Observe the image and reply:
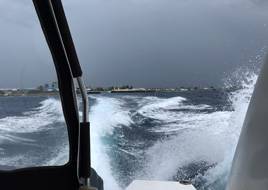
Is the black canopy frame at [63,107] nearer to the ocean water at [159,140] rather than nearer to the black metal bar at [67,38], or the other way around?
the black metal bar at [67,38]

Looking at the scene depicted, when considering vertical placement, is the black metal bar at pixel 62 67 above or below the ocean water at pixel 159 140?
above

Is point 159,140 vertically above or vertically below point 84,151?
below

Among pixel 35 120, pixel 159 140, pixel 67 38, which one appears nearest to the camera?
pixel 67 38

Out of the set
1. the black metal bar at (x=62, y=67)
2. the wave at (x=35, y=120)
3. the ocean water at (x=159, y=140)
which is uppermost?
the black metal bar at (x=62, y=67)

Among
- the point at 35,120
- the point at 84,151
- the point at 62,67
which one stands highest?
the point at 62,67

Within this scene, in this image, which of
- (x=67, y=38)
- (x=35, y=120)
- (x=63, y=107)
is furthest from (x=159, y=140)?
(x=67, y=38)

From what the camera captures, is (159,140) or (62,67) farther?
(159,140)

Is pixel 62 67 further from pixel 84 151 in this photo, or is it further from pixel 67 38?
pixel 84 151

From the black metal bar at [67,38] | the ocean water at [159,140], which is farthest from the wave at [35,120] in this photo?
the black metal bar at [67,38]

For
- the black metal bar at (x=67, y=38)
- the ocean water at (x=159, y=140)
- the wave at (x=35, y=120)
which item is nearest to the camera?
the black metal bar at (x=67, y=38)

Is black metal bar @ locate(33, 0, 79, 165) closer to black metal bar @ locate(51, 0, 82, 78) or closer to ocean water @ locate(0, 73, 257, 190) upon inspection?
black metal bar @ locate(51, 0, 82, 78)

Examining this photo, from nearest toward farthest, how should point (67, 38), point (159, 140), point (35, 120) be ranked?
point (67, 38)
point (35, 120)
point (159, 140)

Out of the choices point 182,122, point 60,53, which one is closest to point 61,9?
point 60,53

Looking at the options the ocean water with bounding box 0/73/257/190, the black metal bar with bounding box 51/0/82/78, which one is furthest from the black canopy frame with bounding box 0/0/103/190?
the ocean water with bounding box 0/73/257/190
